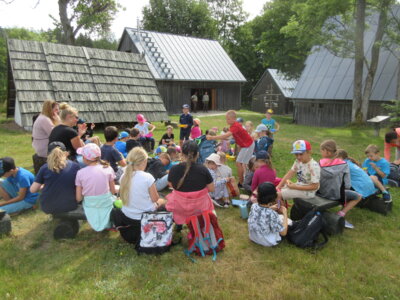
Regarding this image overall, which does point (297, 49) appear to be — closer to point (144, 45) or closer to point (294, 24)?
point (294, 24)

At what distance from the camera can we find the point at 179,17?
147ft

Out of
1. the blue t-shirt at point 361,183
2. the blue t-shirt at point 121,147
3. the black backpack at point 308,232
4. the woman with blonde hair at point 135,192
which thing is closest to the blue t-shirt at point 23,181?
the woman with blonde hair at point 135,192

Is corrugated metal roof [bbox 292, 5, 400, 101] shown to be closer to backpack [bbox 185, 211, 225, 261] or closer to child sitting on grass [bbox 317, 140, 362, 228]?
child sitting on grass [bbox 317, 140, 362, 228]

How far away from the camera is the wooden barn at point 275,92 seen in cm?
3269

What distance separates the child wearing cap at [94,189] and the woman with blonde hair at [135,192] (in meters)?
0.41

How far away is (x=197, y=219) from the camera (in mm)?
4289

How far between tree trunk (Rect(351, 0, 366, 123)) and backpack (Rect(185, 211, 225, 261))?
17.0 m

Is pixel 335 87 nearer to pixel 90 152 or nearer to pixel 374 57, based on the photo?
pixel 374 57

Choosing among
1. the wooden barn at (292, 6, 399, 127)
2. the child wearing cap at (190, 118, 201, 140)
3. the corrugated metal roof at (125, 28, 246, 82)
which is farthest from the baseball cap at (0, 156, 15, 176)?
the corrugated metal roof at (125, 28, 246, 82)

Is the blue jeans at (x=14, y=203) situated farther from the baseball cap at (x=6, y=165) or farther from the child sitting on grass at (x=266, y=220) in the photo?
the child sitting on grass at (x=266, y=220)

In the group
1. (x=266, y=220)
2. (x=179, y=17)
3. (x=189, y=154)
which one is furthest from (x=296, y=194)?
(x=179, y=17)

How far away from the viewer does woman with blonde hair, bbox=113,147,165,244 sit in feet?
14.1

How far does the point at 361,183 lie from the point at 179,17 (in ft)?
148

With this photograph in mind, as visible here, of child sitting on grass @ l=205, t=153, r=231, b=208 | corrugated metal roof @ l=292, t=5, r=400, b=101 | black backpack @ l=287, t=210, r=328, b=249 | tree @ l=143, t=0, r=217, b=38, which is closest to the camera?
black backpack @ l=287, t=210, r=328, b=249
